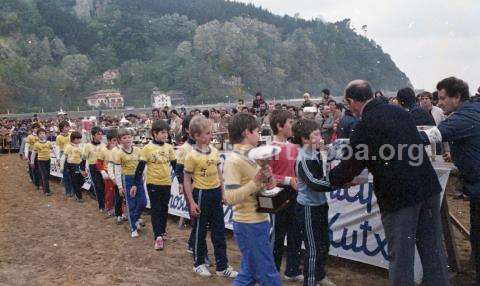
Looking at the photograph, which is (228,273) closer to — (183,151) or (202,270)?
(202,270)

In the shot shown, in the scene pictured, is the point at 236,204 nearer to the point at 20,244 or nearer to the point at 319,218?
the point at 319,218

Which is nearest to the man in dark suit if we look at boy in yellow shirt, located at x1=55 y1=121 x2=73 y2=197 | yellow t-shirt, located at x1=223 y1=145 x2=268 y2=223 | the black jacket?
the black jacket

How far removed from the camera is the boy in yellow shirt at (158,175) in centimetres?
701

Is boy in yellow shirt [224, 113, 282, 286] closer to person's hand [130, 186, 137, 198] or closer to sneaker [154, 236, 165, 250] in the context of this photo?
sneaker [154, 236, 165, 250]

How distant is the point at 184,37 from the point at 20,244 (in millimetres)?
156368

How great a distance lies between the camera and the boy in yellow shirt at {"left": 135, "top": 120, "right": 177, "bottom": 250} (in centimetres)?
701

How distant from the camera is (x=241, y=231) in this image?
13.4ft

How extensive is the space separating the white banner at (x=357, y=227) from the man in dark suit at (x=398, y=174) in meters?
1.43

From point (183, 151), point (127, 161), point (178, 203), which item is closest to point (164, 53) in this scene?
point (178, 203)

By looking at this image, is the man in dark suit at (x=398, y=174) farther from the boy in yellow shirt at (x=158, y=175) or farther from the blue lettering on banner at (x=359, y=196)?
the boy in yellow shirt at (x=158, y=175)

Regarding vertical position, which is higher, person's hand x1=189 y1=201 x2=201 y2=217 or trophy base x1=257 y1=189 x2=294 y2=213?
trophy base x1=257 y1=189 x2=294 y2=213

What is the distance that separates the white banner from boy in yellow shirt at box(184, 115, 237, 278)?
144 centimetres

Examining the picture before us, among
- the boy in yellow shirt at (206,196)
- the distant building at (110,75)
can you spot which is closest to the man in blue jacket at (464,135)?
the boy in yellow shirt at (206,196)

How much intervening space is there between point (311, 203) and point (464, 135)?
161 cm
